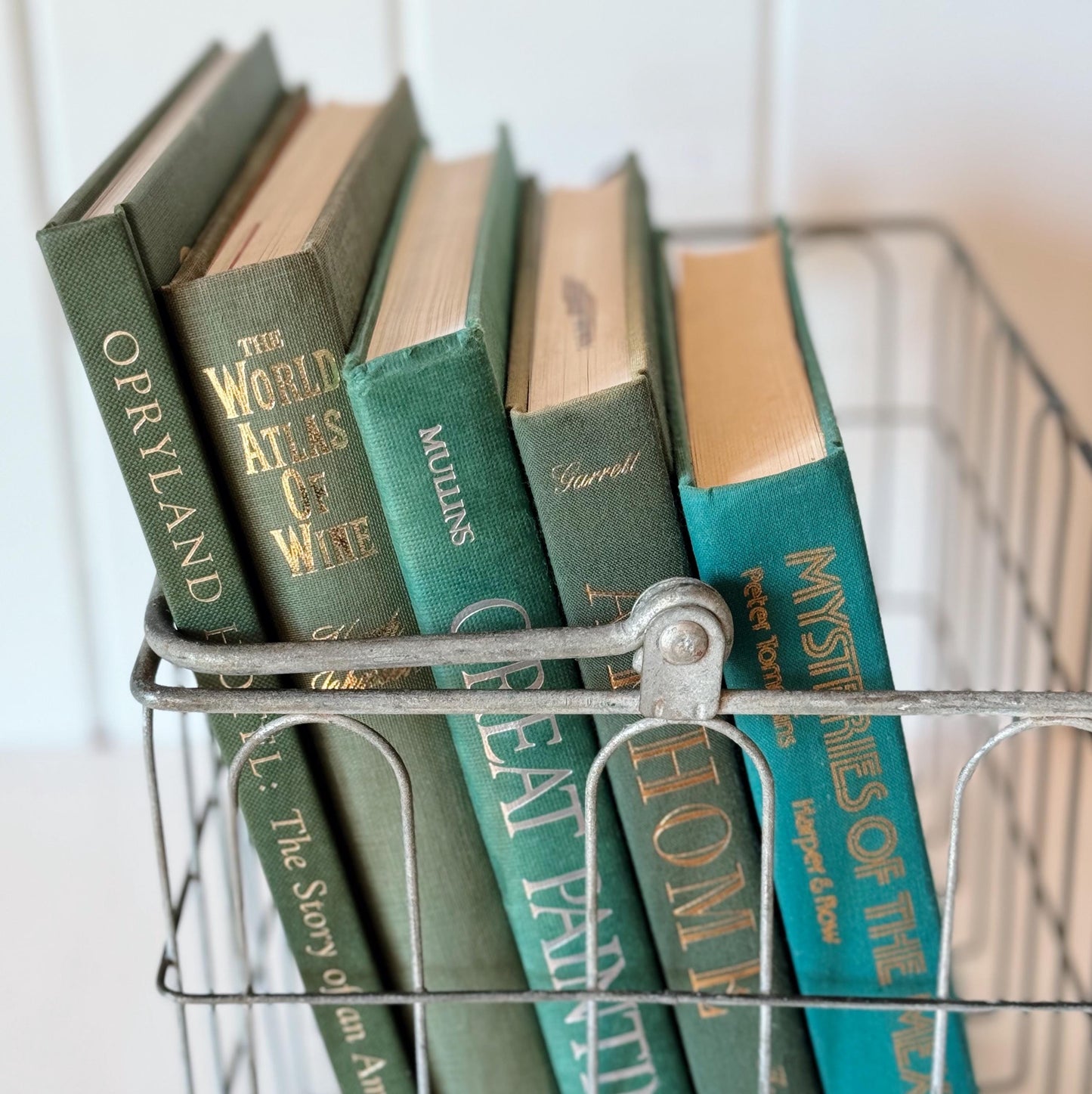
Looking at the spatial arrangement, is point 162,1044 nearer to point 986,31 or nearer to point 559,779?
point 559,779

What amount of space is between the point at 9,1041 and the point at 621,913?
313mm

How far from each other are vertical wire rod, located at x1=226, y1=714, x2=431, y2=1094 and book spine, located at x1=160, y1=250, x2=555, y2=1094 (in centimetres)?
1

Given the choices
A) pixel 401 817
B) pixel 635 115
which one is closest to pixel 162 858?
pixel 401 817

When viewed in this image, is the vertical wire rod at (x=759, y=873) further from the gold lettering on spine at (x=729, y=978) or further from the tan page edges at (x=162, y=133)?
the tan page edges at (x=162, y=133)

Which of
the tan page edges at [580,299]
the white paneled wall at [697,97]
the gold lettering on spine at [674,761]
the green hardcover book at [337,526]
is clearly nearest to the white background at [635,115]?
the white paneled wall at [697,97]

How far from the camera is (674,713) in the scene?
33cm

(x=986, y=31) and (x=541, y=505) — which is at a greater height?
(x=986, y=31)

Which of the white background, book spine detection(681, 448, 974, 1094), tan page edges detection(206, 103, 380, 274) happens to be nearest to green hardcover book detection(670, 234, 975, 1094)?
book spine detection(681, 448, 974, 1094)

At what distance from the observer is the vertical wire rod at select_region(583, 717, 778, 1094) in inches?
13.7

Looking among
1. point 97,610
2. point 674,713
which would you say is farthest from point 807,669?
point 97,610

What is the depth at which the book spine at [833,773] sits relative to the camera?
0.34m

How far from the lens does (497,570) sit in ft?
1.17

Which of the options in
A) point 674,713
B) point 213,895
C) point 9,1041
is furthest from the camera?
point 213,895

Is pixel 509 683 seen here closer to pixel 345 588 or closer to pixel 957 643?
pixel 345 588
